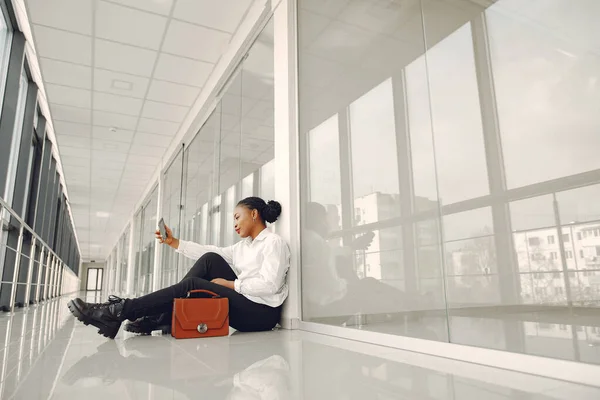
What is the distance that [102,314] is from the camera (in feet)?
7.19

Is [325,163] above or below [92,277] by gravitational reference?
above

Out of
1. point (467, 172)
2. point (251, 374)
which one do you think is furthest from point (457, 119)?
point (251, 374)

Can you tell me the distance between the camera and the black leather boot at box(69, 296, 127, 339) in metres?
2.15

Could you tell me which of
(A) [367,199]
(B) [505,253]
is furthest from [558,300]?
(A) [367,199]

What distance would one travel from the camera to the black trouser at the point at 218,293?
2289mm

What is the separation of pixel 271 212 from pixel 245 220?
195mm

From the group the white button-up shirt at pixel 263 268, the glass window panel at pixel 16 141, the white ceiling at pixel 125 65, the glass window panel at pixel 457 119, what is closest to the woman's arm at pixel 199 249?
the white button-up shirt at pixel 263 268

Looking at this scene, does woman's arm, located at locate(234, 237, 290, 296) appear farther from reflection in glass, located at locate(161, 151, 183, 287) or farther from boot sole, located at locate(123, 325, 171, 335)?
reflection in glass, located at locate(161, 151, 183, 287)

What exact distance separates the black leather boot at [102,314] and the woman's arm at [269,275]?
667mm

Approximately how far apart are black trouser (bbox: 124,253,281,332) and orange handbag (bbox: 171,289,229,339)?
49 mm

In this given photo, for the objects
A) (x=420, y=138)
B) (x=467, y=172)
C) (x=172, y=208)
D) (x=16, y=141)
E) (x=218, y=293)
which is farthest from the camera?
(x=172, y=208)

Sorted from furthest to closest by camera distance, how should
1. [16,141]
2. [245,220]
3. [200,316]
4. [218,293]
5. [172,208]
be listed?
[172,208] → [16,141] → [245,220] → [218,293] → [200,316]

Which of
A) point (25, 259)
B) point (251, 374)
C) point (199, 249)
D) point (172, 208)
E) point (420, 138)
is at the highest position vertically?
point (172, 208)

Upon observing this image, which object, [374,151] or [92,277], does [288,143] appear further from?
[92,277]
